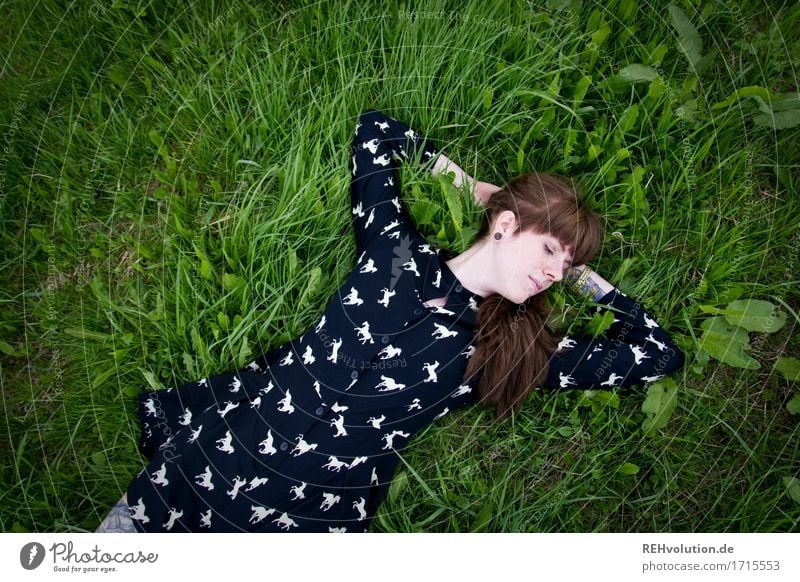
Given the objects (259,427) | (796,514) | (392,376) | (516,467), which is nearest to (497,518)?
(516,467)

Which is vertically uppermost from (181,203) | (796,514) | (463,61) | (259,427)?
(463,61)

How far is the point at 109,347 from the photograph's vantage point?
277 cm

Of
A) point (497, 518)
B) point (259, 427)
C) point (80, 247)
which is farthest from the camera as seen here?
point (80, 247)

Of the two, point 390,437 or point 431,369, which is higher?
point 431,369

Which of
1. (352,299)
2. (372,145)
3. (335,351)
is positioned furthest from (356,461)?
(372,145)

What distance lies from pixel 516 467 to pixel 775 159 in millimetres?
2375

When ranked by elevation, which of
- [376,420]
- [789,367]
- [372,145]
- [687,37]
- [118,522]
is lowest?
[118,522]

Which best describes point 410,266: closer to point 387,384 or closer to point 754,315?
point 387,384

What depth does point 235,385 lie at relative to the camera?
8.64 feet

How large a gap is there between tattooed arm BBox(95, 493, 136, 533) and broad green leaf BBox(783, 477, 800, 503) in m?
3.39

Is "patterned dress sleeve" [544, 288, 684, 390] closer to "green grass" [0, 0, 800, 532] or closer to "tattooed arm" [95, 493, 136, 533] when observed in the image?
"green grass" [0, 0, 800, 532]

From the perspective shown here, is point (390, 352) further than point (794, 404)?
No

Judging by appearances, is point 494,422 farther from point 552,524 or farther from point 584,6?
point 584,6

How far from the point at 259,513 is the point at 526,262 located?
1.72 m
